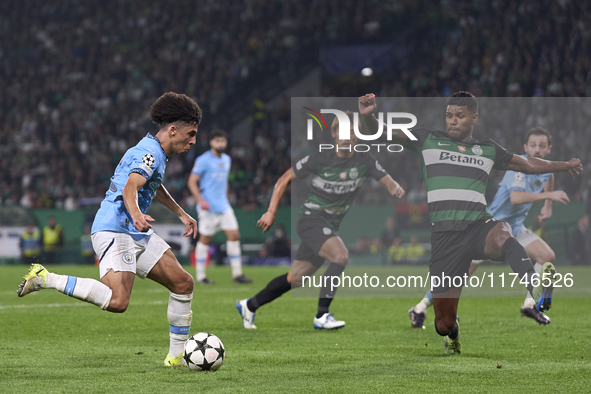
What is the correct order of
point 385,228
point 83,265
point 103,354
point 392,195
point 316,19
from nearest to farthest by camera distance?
point 103,354 → point 392,195 → point 385,228 → point 83,265 → point 316,19

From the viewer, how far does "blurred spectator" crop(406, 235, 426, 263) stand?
8648 mm

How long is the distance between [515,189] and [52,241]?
48.3ft

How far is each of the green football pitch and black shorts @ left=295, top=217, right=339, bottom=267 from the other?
750mm

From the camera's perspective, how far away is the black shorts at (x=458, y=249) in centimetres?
677

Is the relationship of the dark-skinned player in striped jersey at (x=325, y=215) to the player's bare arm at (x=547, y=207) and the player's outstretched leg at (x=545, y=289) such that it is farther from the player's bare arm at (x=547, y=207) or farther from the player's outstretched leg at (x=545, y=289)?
the player's outstretched leg at (x=545, y=289)

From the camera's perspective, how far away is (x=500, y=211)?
859cm

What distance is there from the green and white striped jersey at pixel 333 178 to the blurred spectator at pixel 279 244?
11.2 m

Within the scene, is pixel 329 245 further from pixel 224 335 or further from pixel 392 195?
pixel 224 335

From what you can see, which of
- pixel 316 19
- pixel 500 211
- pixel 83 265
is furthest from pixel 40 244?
pixel 500 211

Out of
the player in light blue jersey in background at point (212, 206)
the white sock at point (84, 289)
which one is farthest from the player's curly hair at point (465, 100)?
the player in light blue jersey in background at point (212, 206)

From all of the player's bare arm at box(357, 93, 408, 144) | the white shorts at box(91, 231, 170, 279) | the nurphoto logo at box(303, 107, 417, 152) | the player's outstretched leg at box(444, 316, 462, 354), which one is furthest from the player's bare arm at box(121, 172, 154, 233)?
the player's outstretched leg at box(444, 316, 462, 354)

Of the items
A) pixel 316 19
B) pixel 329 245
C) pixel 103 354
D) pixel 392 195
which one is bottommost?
pixel 103 354

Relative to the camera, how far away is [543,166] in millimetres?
7215

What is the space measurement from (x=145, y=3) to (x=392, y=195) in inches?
1033
